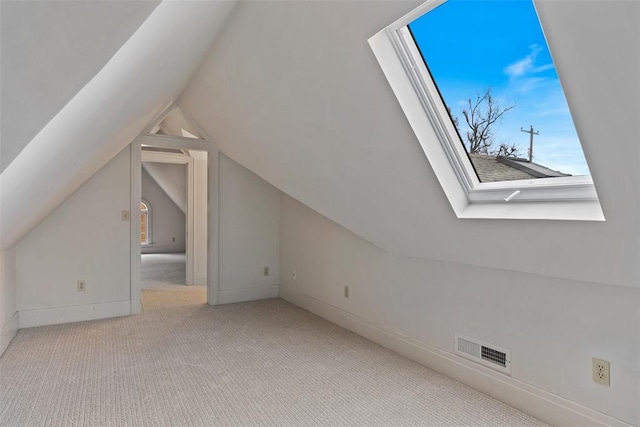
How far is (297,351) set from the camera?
3.18 m

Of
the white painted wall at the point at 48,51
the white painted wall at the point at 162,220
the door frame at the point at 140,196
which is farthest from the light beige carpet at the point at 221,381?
the white painted wall at the point at 162,220

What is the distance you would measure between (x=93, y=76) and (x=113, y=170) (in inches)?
120

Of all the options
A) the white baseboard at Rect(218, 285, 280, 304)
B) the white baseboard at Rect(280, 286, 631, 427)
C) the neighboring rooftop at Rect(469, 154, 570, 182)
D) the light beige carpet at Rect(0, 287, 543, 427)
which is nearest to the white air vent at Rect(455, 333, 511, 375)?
the white baseboard at Rect(280, 286, 631, 427)

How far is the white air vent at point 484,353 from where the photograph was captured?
7.91 feet

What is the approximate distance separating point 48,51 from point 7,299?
3.01 m

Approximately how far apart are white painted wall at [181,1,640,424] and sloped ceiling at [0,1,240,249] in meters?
0.26

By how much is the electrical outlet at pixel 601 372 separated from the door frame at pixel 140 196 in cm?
365

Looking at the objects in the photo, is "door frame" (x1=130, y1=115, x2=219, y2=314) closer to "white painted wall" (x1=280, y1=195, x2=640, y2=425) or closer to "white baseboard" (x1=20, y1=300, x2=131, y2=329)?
"white baseboard" (x1=20, y1=300, x2=131, y2=329)

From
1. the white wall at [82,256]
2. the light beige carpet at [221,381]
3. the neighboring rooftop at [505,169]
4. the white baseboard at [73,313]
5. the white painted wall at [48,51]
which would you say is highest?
the white painted wall at [48,51]

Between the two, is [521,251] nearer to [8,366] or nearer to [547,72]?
[547,72]

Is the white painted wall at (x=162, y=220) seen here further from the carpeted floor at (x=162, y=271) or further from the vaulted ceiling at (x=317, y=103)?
the vaulted ceiling at (x=317, y=103)

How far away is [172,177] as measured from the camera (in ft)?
27.5

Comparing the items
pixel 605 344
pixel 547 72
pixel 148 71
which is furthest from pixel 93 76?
pixel 605 344

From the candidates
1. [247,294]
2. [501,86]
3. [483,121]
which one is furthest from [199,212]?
[501,86]
